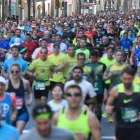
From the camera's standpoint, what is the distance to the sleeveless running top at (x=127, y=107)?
868cm

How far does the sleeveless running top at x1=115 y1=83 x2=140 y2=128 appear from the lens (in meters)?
8.68

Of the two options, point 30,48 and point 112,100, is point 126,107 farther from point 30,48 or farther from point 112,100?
point 30,48

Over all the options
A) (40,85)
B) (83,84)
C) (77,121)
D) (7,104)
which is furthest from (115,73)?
(77,121)

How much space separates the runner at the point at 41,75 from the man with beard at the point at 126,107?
4.50 meters

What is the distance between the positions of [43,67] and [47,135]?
7.45m

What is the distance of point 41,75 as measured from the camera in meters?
13.3

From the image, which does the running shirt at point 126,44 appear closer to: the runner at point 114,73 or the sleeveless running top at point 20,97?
the runner at point 114,73

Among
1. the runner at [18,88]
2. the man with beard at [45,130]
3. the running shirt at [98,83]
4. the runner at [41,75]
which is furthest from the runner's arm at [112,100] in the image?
the runner at [41,75]

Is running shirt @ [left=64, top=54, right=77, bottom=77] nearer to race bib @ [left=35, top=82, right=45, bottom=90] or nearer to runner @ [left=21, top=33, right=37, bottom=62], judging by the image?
race bib @ [left=35, top=82, right=45, bottom=90]

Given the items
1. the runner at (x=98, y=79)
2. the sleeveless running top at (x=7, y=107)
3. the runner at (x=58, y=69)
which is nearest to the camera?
the sleeveless running top at (x=7, y=107)

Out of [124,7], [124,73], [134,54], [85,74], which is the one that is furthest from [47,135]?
[124,7]

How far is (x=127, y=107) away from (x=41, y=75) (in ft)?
15.9

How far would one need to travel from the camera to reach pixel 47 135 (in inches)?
235

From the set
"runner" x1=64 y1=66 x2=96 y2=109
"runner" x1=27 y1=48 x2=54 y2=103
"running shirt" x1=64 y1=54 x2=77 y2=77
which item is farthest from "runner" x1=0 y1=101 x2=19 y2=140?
"running shirt" x1=64 y1=54 x2=77 y2=77
